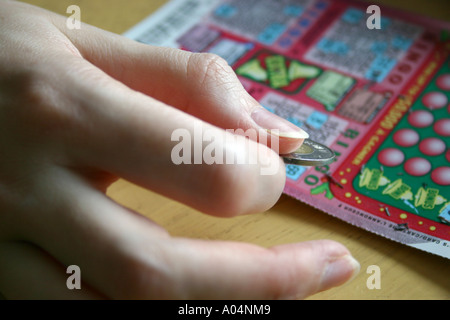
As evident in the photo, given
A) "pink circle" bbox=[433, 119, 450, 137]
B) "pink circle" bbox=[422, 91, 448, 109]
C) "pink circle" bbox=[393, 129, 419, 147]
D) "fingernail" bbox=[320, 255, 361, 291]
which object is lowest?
"fingernail" bbox=[320, 255, 361, 291]

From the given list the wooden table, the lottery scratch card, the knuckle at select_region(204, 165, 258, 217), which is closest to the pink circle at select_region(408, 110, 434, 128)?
the lottery scratch card

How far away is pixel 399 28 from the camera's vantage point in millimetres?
724

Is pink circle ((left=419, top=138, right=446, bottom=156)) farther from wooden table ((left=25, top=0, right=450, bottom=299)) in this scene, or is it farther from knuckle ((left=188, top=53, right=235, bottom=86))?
knuckle ((left=188, top=53, right=235, bottom=86))

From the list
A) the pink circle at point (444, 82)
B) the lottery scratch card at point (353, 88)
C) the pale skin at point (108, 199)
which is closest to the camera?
the pale skin at point (108, 199)

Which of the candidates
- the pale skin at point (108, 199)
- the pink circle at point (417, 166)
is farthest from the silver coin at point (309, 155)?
the pink circle at point (417, 166)

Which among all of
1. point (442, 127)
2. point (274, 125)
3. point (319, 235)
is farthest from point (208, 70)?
point (442, 127)

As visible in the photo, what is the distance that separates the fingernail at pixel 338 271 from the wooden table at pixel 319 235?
6cm

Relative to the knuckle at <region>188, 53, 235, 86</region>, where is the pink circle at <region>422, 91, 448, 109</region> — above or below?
below

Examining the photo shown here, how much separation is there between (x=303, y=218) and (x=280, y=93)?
0.62 feet

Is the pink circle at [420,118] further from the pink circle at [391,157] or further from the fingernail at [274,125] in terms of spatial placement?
the fingernail at [274,125]

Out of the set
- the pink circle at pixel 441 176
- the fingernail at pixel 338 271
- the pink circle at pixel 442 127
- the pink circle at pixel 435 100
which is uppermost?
the pink circle at pixel 435 100

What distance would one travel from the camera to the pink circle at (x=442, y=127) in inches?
23.0

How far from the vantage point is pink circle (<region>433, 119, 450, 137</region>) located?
58cm

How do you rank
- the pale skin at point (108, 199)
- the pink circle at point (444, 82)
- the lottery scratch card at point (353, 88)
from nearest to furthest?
the pale skin at point (108, 199)
the lottery scratch card at point (353, 88)
the pink circle at point (444, 82)
